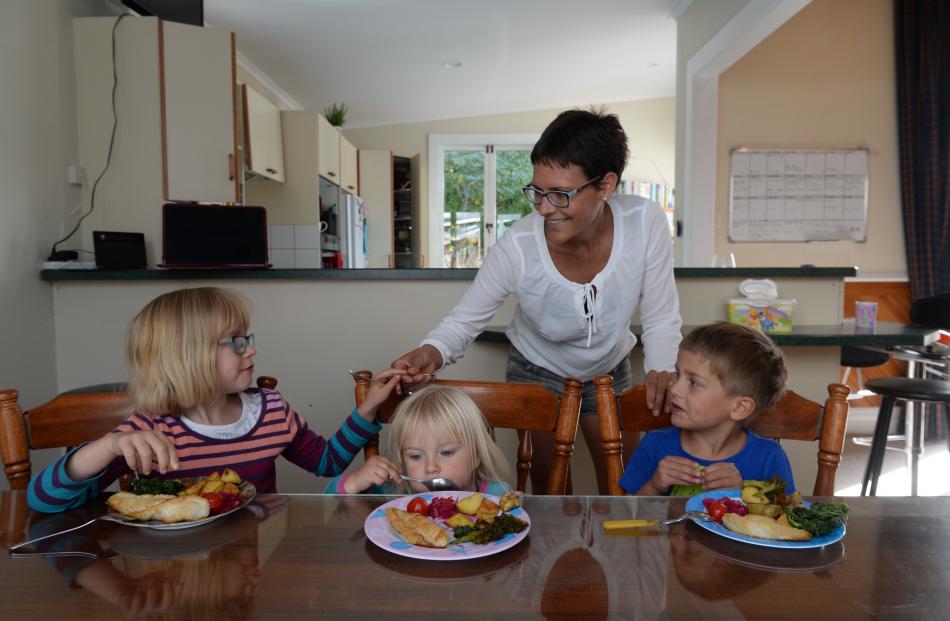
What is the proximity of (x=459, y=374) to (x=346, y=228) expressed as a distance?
10.6 ft

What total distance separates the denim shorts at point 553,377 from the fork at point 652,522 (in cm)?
83

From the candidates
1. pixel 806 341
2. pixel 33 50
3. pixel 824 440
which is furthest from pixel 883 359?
pixel 33 50

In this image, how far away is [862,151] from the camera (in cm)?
441

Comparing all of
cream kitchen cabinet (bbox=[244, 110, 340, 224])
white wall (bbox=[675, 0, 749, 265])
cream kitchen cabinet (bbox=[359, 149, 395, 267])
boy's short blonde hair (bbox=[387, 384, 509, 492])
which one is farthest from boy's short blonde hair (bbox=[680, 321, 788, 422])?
A: cream kitchen cabinet (bbox=[359, 149, 395, 267])

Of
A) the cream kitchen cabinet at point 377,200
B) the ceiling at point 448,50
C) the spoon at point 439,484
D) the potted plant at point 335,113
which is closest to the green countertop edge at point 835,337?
the spoon at point 439,484

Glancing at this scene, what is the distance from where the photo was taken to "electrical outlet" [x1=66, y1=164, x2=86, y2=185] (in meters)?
2.54

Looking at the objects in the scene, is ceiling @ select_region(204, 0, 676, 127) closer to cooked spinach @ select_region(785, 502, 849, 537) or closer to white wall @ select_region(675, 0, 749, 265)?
white wall @ select_region(675, 0, 749, 265)

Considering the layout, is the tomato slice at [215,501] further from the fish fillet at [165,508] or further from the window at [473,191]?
the window at [473,191]

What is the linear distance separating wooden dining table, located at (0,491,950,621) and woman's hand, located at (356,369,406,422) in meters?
0.38

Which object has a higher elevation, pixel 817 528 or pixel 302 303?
pixel 302 303

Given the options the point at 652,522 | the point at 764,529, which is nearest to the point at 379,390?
the point at 652,522

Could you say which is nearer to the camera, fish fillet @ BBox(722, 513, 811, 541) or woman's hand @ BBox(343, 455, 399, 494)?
fish fillet @ BBox(722, 513, 811, 541)

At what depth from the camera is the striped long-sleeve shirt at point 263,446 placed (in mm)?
1251

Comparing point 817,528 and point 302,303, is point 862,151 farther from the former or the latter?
point 817,528
